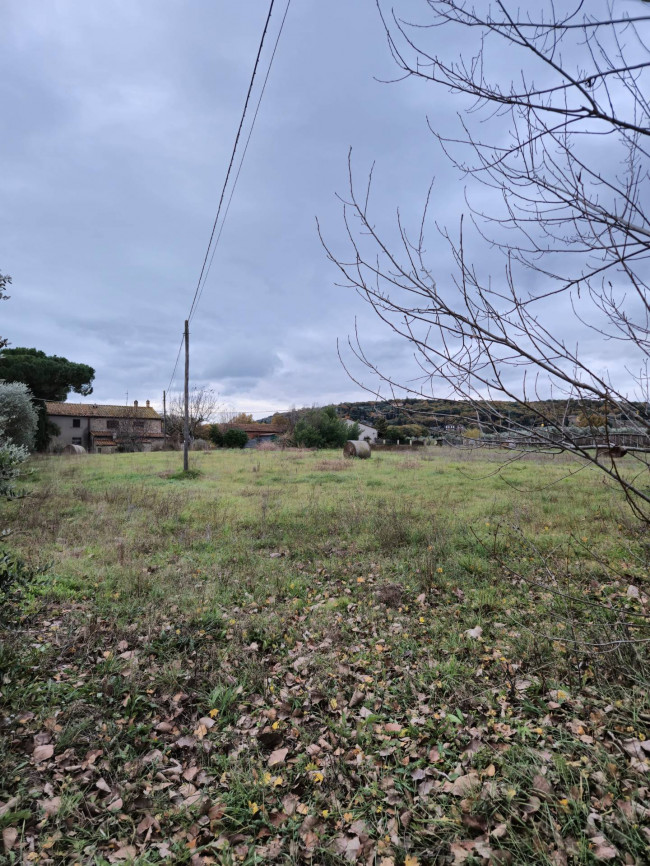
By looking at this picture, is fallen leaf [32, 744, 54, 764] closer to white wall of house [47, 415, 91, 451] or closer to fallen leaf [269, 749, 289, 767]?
fallen leaf [269, 749, 289, 767]

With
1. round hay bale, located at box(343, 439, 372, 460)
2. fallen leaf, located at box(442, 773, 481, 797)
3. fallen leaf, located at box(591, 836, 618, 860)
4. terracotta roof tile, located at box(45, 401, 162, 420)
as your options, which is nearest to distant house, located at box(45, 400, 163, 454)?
terracotta roof tile, located at box(45, 401, 162, 420)

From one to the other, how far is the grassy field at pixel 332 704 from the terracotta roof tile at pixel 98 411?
4981 cm

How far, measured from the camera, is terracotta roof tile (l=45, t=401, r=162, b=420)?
165 feet

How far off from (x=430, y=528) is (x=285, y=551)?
2784 millimetres

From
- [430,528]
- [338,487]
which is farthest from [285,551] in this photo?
[338,487]

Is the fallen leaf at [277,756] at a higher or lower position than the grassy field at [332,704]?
lower

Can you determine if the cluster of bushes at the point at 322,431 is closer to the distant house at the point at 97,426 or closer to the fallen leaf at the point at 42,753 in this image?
the distant house at the point at 97,426

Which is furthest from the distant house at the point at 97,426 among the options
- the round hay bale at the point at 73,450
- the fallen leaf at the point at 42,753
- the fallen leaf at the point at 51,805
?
the fallen leaf at the point at 51,805

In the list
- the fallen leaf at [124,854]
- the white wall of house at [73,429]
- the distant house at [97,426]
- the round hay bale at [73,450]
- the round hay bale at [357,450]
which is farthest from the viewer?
the white wall of house at [73,429]

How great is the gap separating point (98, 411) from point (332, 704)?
5712 cm

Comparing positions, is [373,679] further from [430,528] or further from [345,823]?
[430,528]

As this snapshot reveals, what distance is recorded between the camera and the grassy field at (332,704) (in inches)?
101

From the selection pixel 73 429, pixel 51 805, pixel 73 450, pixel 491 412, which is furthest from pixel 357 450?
pixel 73 429

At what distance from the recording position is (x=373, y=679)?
4.07 m
